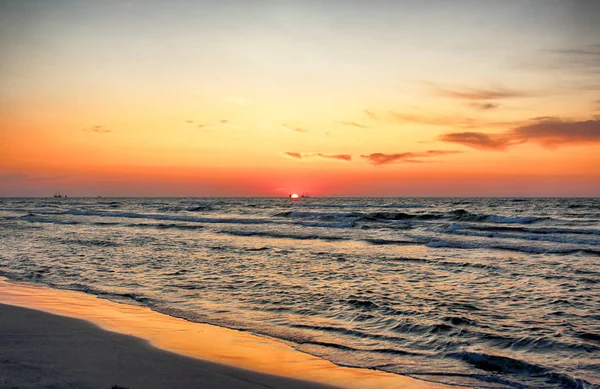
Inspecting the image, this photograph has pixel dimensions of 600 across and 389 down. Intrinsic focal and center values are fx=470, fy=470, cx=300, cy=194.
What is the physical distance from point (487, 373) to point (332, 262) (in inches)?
444

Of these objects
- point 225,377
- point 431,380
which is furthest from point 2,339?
point 431,380

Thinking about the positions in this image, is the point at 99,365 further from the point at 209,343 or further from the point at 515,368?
the point at 515,368

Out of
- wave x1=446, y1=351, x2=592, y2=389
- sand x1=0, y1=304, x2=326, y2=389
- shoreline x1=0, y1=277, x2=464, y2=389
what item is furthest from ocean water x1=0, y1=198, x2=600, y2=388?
sand x1=0, y1=304, x2=326, y2=389

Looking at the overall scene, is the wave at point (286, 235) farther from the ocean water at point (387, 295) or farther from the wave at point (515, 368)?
the wave at point (515, 368)

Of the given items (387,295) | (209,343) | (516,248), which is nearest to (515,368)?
(209,343)

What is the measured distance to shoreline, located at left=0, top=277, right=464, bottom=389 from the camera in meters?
6.26

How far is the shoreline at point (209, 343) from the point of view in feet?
20.5

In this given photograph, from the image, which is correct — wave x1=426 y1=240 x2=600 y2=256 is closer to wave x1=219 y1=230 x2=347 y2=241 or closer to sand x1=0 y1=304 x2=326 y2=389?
wave x1=219 y1=230 x2=347 y2=241

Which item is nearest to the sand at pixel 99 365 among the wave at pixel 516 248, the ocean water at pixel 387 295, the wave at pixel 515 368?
the ocean water at pixel 387 295

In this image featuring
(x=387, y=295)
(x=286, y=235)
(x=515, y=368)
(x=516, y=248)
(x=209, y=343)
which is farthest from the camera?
(x=286, y=235)

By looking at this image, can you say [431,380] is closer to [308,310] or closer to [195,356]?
[195,356]

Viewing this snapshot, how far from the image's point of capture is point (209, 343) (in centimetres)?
772

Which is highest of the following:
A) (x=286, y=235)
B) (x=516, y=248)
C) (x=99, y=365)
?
(x=99, y=365)

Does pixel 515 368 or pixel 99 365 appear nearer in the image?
pixel 99 365
